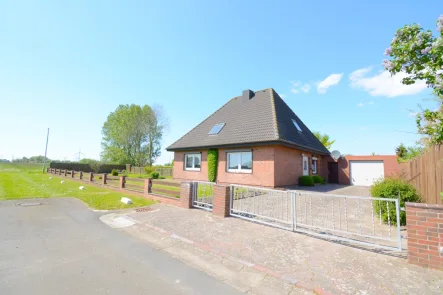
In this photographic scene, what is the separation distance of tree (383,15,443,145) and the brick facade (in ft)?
28.7

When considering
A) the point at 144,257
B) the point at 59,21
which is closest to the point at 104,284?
the point at 144,257

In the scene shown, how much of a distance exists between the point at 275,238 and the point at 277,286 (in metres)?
1.97

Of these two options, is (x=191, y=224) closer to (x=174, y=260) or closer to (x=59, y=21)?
(x=174, y=260)

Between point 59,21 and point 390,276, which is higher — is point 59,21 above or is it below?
above

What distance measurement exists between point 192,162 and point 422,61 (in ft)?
51.8

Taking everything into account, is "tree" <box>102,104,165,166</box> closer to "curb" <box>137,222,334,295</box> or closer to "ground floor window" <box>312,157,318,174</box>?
"ground floor window" <box>312,157,318,174</box>

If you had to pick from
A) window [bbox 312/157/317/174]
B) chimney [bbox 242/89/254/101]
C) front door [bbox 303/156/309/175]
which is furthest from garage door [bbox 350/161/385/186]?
chimney [bbox 242/89/254/101]

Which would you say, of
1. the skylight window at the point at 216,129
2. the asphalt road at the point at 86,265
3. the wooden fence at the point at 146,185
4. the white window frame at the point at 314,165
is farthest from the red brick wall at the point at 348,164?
the asphalt road at the point at 86,265

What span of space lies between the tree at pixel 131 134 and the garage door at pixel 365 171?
34.2 meters

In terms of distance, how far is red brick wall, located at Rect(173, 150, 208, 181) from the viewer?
16562 mm

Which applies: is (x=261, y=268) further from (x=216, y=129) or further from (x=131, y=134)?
(x=131, y=134)

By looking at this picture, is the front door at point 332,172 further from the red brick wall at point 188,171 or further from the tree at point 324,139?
the tree at point 324,139

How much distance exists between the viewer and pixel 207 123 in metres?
19.0

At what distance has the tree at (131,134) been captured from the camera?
131 ft
